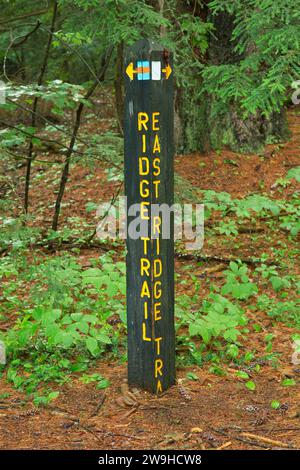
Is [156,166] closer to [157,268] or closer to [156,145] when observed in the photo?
[156,145]

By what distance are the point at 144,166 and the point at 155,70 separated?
0.67 meters

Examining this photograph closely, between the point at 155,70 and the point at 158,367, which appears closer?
the point at 155,70

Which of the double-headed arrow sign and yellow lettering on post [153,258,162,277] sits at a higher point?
the double-headed arrow sign

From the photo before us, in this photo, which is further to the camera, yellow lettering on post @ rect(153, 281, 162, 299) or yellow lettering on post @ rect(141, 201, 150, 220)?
yellow lettering on post @ rect(153, 281, 162, 299)

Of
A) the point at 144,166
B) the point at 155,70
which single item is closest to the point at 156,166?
the point at 144,166

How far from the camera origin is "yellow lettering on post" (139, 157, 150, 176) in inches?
152

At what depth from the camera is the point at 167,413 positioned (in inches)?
152

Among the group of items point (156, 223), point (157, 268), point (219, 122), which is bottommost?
point (157, 268)

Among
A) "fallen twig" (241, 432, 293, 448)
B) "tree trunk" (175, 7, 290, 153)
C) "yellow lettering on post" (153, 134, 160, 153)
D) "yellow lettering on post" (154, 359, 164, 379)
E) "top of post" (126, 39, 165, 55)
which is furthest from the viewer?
"tree trunk" (175, 7, 290, 153)

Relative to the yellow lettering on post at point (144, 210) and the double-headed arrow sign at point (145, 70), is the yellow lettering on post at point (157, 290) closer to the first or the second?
the yellow lettering on post at point (144, 210)
